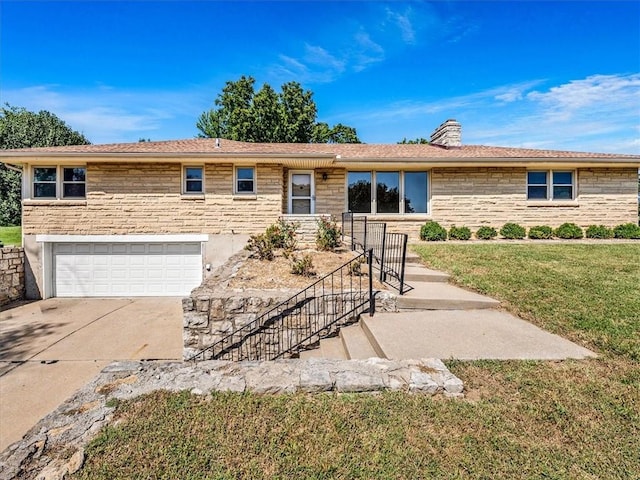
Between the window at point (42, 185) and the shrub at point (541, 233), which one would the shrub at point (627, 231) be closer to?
the shrub at point (541, 233)

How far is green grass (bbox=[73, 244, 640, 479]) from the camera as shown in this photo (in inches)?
77.0

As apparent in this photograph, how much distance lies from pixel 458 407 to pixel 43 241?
1396 cm

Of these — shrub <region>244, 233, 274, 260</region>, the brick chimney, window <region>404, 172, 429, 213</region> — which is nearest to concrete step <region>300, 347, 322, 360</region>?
shrub <region>244, 233, 274, 260</region>

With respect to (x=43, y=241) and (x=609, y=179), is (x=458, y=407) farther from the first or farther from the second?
(x=609, y=179)

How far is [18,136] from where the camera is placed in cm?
2034

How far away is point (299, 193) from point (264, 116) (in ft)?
49.2

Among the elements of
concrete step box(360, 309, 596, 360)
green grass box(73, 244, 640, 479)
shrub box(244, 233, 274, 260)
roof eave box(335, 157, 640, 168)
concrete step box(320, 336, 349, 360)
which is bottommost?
concrete step box(320, 336, 349, 360)

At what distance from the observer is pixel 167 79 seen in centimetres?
1564

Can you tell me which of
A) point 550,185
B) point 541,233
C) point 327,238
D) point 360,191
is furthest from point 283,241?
point 550,185

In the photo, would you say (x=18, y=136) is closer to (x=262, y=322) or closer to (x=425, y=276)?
(x=262, y=322)

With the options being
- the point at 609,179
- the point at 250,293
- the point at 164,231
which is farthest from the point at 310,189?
the point at 609,179

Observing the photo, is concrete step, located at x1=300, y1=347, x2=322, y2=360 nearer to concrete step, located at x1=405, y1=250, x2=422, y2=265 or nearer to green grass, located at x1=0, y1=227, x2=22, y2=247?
concrete step, located at x1=405, y1=250, x2=422, y2=265

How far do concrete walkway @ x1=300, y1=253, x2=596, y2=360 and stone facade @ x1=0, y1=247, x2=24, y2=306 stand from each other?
1171cm

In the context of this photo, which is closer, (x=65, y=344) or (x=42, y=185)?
(x=65, y=344)
